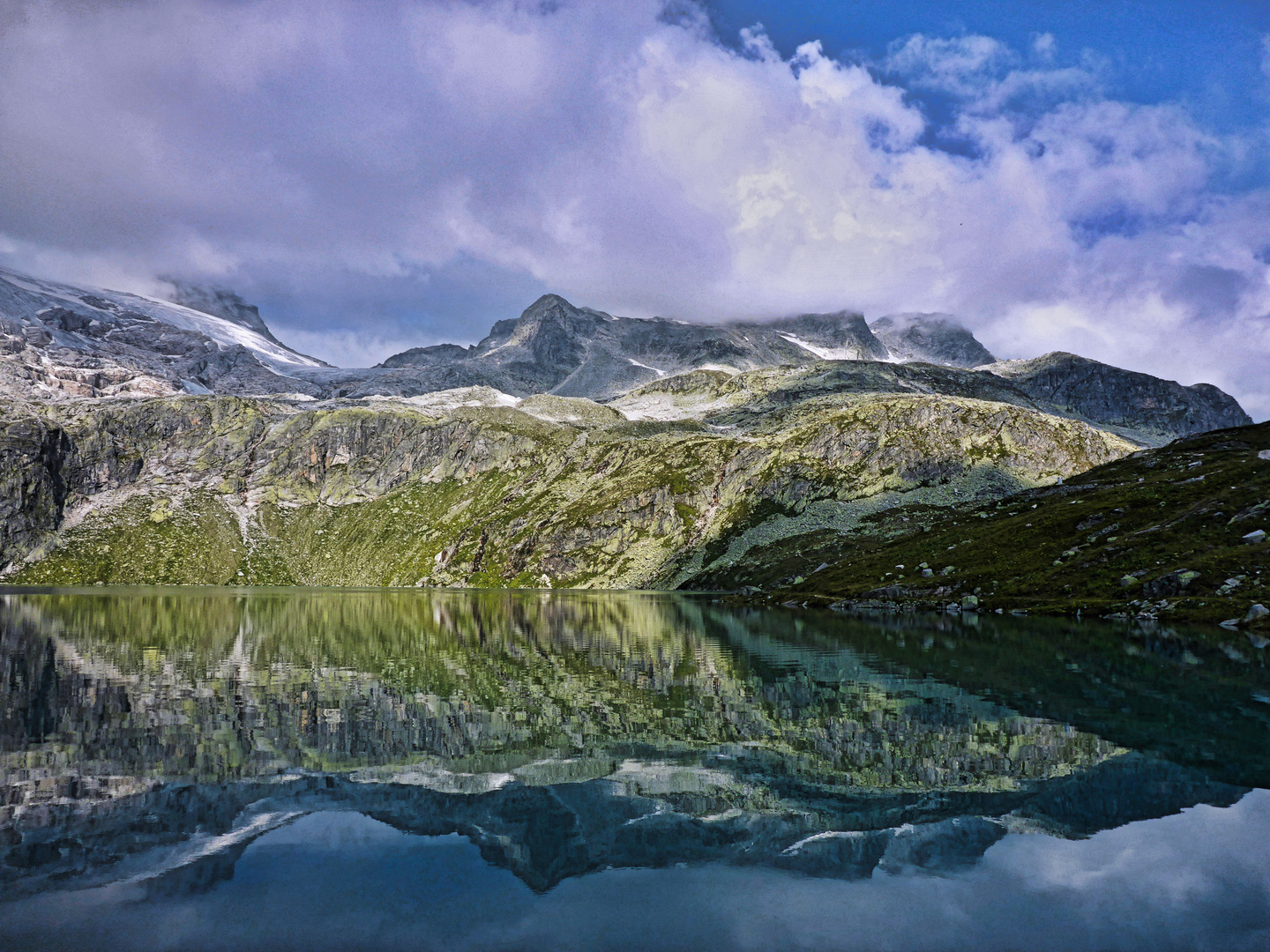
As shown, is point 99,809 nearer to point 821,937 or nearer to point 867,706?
point 821,937

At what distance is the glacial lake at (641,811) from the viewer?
590 inches

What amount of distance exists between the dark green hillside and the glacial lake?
1774 inches

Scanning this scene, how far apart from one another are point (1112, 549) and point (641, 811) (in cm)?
10832

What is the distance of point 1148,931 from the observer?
14484 millimetres

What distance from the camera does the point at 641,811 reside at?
2169 cm

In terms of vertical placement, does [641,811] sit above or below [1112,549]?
below

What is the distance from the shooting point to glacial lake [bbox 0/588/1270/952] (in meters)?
15.0

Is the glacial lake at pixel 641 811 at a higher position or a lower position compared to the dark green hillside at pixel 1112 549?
lower

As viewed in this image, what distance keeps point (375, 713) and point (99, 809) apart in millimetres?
14793

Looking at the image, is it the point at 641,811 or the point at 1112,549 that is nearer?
the point at 641,811

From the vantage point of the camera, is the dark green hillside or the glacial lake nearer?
the glacial lake

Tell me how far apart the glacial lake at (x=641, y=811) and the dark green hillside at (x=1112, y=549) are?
148 feet

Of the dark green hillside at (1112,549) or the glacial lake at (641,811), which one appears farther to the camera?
the dark green hillside at (1112,549)

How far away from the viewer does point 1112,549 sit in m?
105
